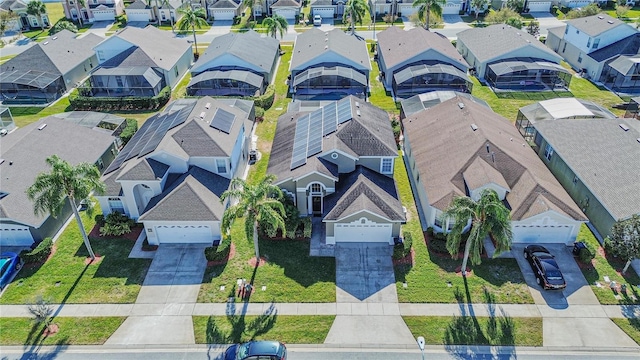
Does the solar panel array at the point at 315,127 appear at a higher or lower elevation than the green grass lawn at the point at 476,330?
higher

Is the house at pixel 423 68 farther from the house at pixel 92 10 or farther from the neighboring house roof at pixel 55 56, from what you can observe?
the house at pixel 92 10

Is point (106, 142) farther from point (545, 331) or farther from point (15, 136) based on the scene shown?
point (545, 331)

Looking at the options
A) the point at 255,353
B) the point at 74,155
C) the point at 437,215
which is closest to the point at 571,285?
the point at 437,215

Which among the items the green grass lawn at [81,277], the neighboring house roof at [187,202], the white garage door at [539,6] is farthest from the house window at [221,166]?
the white garage door at [539,6]

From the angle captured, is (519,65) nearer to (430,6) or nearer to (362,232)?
(430,6)

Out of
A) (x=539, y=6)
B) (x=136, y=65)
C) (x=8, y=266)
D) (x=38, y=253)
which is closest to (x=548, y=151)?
(x=38, y=253)
